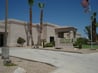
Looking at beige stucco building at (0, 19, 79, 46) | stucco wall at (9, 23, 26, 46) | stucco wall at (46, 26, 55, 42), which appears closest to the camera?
beige stucco building at (0, 19, 79, 46)

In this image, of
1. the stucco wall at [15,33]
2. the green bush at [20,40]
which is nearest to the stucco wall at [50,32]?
the stucco wall at [15,33]

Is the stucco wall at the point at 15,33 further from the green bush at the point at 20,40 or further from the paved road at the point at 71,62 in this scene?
the paved road at the point at 71,62

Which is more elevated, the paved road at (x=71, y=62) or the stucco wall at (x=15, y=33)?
the stucco wall at (x=15, y=33)

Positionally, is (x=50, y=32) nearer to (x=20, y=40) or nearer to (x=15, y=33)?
(x=20, y=40)

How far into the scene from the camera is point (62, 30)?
156 ft

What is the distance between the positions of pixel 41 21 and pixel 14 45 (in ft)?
29.2

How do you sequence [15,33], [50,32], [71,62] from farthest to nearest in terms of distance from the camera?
[50,32] < [15,33] < [71,62]

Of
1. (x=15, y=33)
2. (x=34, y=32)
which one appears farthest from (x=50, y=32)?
(x=15, y=33)

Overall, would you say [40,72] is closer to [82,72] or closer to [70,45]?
[82,72]

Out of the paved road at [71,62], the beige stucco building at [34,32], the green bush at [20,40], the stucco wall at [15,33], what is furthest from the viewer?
the green bush at [20,40]

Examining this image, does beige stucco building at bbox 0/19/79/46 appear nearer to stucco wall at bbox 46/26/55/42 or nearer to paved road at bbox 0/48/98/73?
stucco wall at bbox 46/26/55/42

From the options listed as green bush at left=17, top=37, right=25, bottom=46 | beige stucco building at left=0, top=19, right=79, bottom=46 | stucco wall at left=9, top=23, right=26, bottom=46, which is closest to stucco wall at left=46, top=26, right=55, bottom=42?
beige stucco building at left=0, top=19, right=79, bottom=46

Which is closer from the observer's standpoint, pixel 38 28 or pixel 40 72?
pixel 40 72

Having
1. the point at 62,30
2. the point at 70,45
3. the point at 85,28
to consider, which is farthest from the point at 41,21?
the point at 85,28
